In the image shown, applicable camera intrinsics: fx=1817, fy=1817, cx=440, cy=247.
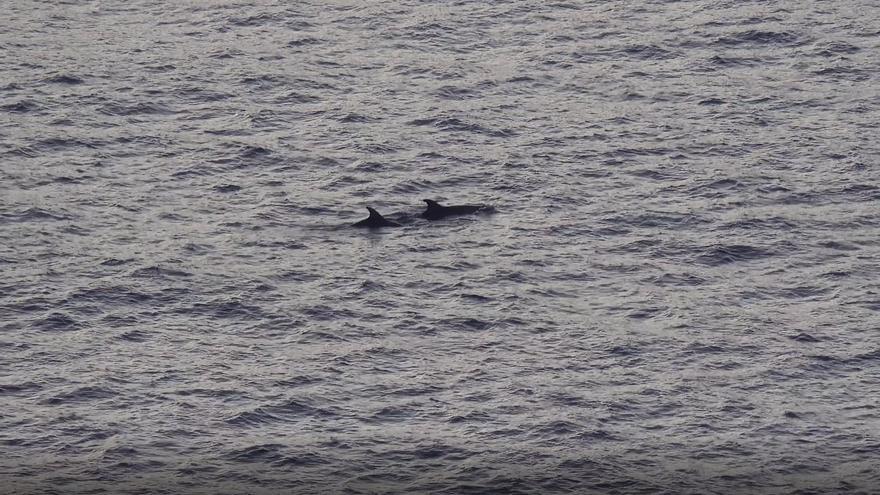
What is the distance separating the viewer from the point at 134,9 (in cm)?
9438

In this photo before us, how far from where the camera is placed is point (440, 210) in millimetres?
71125

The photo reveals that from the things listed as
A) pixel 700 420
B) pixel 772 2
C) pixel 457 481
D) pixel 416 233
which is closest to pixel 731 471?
pixel 700 420

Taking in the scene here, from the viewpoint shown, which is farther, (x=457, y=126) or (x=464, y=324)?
(x=457, y=126)

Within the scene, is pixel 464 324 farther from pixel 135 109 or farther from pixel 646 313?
pixel 135 109

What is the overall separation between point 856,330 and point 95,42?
43.7 metres

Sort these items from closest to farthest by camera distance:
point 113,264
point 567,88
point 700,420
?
point 700,420, point 113,264, point 567,88

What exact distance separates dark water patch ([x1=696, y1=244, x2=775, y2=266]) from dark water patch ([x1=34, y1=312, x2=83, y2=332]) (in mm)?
22995

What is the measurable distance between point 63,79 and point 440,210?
23.5 meters

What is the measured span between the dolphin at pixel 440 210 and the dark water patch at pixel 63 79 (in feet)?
73.6

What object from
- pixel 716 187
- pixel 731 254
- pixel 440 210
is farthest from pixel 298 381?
pixel 716 187

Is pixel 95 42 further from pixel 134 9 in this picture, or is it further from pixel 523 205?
pixel 523 205

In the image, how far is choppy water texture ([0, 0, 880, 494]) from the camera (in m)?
55.2

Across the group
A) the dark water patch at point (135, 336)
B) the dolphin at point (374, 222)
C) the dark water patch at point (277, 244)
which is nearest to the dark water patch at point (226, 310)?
the dark water patch at point (135, 336)

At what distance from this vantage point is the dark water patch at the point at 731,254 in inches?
2667
